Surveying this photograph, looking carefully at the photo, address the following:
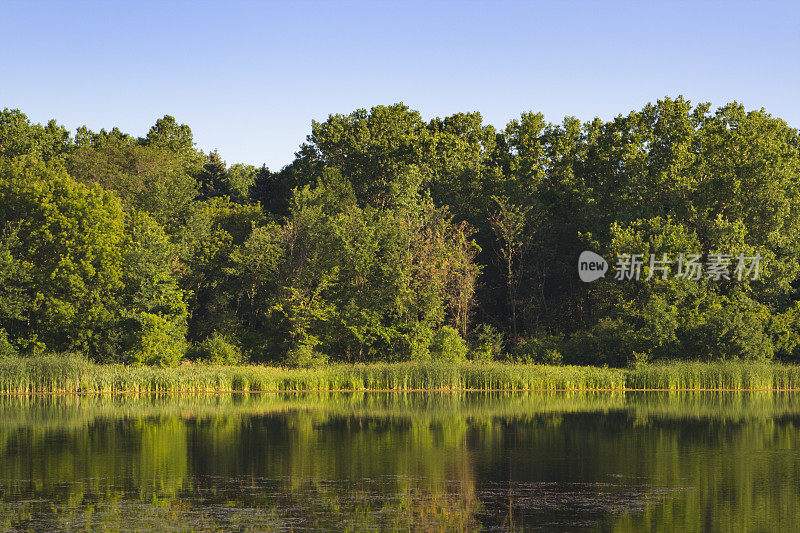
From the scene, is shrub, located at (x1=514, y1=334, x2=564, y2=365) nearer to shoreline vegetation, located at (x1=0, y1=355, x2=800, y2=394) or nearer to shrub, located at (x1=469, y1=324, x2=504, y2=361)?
shrub, located at (x1=469, y1=324, x2=504, y2=361)

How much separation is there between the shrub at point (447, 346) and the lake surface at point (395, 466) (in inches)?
663

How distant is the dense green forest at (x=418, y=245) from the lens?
5725 centimetres

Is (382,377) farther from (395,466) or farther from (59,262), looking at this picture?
(395,466)

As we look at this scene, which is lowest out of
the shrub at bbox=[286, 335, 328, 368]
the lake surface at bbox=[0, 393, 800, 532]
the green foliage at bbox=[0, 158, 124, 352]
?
A: the lake surface at bbox=[0, 393, 800, 532]

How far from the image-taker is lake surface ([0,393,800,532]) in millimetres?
19500

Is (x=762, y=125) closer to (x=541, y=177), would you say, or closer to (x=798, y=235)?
(x=798, y=235)

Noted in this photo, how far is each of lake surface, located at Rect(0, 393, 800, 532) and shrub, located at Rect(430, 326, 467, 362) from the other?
16845mm

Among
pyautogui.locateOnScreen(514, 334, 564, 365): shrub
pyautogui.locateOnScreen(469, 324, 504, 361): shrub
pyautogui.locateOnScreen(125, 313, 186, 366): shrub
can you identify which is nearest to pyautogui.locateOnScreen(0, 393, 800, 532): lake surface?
pyautogui.locateOnScreen(125, 313, 186, 366): shrub

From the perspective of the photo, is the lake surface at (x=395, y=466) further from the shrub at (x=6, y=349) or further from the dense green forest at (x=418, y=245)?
Answer: the dense green forest at (x=418, y=245)

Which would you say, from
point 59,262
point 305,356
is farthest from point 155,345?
point 305,356

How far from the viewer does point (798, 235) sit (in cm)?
6469

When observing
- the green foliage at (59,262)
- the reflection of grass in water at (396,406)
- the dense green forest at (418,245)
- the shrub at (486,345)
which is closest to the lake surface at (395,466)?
the reflection of grass in water at (396,406)

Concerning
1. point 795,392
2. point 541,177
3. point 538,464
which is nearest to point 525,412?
point 538,464

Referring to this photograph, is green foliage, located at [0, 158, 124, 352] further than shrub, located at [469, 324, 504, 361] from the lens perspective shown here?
No
